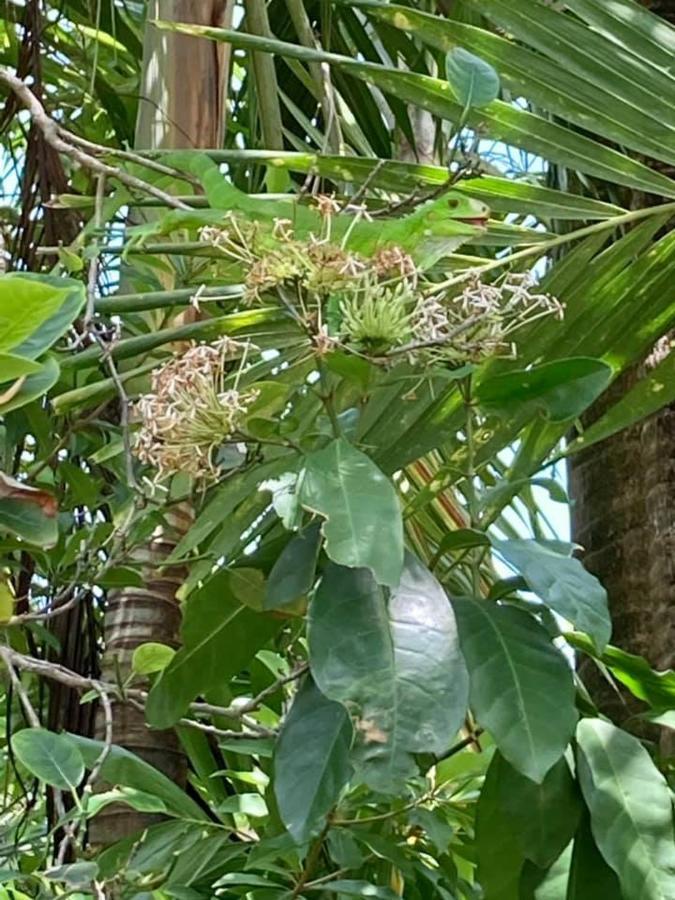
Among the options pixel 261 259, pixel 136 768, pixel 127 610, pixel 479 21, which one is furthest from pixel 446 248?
pixel 479 21

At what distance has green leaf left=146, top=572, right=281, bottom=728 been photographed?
76cm

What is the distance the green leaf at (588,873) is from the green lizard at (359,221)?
0.33 metres

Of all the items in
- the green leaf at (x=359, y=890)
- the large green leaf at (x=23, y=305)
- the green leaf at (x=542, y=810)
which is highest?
the large green leaf at (x=23, y=305)

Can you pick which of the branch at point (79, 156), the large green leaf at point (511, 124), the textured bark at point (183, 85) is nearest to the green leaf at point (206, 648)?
the branch at point (79, 156)

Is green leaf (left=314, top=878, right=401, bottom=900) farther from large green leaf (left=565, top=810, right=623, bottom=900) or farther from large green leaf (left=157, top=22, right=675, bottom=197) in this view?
large green leaf (left=157, top=22, right=675, bottom=197)

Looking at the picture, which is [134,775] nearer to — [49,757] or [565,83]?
[49,757]

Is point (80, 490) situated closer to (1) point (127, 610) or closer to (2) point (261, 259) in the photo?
(1) point (127, 610)

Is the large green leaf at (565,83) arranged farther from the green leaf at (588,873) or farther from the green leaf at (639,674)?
the green leaf at (588,873)

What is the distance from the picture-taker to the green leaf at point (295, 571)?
0.65m

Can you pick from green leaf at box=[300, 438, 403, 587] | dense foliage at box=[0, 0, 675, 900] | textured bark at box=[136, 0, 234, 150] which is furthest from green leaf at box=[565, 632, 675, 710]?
textured bark at box=[136, 0, 234, 150]

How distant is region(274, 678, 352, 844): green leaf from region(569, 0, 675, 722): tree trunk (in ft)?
1.43

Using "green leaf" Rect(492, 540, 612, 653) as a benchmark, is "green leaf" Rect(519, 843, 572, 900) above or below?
below

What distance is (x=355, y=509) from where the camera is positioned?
1.89ft

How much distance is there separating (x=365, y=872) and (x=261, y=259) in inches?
23.4
